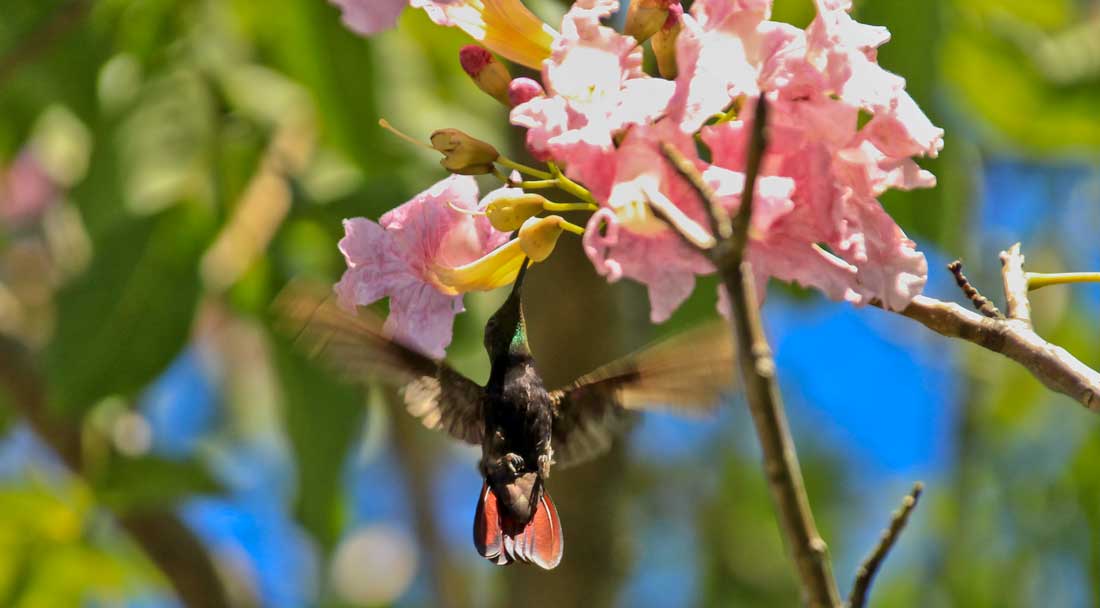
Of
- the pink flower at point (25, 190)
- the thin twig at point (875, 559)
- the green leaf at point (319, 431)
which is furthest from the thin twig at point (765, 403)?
the pink flower at point (25, 190)

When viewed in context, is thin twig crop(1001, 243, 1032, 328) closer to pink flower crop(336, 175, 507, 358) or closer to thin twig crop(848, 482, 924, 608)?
thin twig crop(848, 482, 924, 608)

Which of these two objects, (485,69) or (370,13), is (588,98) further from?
(370,13)

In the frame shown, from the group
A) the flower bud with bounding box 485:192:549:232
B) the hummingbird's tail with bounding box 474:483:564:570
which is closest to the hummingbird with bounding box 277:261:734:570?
the hummingbird's tail with bounding box 474:483:564:570

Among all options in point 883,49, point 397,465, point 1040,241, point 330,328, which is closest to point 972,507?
point 1040,241

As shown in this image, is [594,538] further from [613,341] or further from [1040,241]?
[1040,241]

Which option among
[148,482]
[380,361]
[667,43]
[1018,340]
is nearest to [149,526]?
[148,482]
